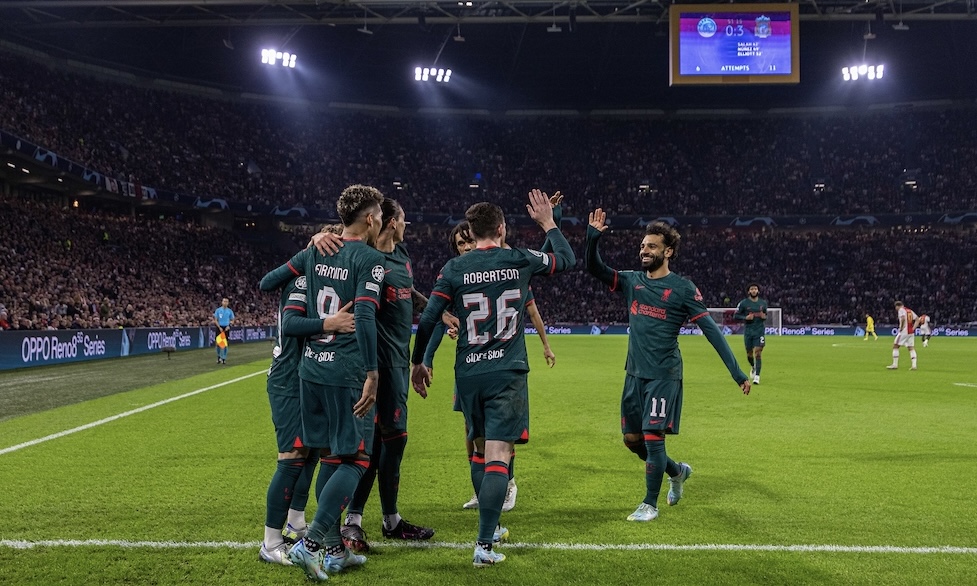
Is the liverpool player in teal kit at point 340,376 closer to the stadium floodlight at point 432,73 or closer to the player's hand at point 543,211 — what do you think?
the player's hand at point 543,211

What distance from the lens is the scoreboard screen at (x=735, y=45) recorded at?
79.5 ft

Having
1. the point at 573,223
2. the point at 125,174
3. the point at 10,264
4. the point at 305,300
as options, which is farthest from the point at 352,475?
the point at 573,223

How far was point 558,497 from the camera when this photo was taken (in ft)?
21.0

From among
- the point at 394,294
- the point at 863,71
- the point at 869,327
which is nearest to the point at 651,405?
the point at 394,294

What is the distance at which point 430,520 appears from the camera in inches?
224

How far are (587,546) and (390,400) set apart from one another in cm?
170

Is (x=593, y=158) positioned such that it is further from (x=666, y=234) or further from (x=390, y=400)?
(x=390, y=400)

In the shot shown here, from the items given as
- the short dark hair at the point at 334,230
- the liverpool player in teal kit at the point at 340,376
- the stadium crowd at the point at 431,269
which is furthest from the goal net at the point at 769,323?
the liverpool player in teal kit at the point at 340,376

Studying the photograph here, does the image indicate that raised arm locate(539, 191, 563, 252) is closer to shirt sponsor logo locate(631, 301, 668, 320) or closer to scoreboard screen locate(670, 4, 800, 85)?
shirt sponsor logo locate(631, 301, 668, 320)

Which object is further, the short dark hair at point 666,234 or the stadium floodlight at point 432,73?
the stadium floodlight at point 432,73

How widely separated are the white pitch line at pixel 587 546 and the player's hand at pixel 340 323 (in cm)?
161

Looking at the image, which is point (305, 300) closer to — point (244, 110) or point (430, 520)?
point (430, 520)

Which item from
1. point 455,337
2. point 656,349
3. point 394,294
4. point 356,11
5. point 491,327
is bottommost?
point 656,349

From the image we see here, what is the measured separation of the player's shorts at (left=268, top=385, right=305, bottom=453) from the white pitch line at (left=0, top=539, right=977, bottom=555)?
769mm
